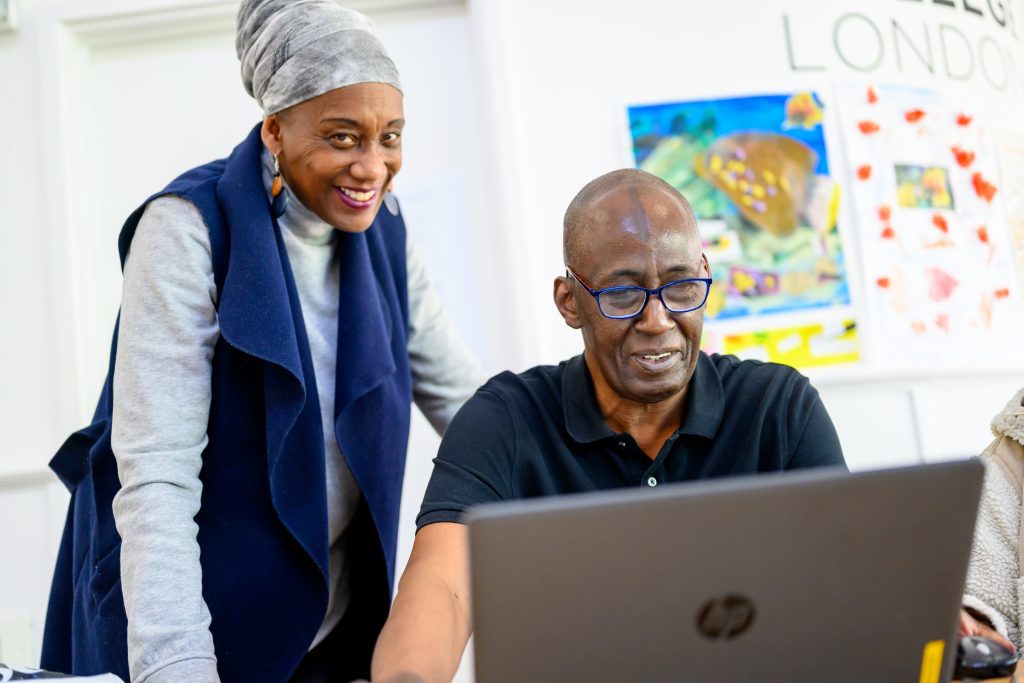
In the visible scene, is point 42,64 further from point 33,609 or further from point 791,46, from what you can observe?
point 791,46

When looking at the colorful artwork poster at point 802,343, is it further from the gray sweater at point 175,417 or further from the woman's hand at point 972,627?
the woman's hand at point 972,627

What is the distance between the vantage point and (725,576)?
2.60 ft

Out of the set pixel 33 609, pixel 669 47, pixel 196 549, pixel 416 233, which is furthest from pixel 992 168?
pixel 33 609

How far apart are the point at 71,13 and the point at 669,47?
167 cm

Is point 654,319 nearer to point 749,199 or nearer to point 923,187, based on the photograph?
point 749,199

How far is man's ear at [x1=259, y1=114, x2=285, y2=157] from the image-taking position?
166cm

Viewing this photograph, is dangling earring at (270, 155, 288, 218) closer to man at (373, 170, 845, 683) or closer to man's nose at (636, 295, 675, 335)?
man at (373, 170, 845, 683)

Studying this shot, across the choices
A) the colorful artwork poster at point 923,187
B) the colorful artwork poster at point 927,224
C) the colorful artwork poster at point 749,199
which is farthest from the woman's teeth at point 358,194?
the colorful artwork poster at point 923,187

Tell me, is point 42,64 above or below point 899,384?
above

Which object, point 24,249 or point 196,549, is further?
point 24,249

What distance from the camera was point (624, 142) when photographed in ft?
9.65

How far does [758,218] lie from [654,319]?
169 cm

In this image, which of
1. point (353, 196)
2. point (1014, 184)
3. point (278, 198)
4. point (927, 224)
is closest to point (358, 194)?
point (353, 196)

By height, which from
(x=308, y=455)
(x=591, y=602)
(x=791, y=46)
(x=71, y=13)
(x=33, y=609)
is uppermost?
(x=71, y=13)
